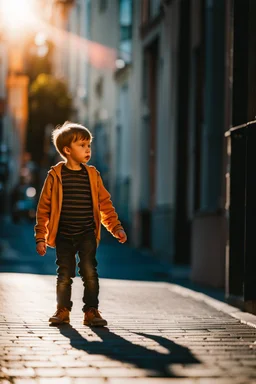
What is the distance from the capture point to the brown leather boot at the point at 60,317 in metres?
7.64

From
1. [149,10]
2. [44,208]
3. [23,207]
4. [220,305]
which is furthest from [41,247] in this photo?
[23,207]

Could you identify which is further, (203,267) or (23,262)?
(23,262)

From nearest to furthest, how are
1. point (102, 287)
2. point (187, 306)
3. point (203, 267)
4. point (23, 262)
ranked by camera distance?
1. point (187, 306)
2. point (102, 287)
3. point (203, 267)
4. point (23, 262)

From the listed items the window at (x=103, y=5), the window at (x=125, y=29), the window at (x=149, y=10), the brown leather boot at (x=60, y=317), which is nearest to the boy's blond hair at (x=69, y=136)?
the brown leather boot at (x=60, y=317)

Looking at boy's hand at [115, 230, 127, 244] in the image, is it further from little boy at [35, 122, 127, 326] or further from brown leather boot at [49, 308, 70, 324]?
brown leather boot at [49, 308, 70, 324]

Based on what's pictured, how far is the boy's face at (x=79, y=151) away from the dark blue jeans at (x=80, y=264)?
1.91ft

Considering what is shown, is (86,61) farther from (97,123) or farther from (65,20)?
(65,20)

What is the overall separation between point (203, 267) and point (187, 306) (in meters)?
3.92

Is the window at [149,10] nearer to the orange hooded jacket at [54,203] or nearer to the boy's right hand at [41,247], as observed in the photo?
the orange hooded jacket at [54,203]

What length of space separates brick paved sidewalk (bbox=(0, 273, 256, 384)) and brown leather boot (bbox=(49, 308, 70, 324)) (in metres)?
0.07

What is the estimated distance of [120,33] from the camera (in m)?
28.8

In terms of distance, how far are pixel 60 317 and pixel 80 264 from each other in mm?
430

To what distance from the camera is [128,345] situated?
6637mm

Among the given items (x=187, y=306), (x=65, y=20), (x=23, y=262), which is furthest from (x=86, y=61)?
(x=187, y=306)
